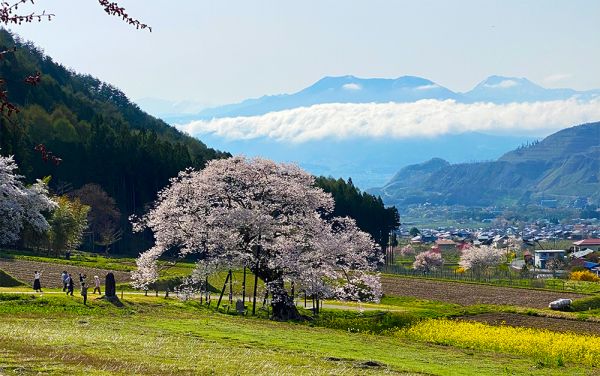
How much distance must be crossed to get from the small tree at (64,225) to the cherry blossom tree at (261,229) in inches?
1438

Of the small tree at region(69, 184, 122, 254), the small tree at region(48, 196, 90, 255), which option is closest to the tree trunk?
the small tree at region(48, 196, 90, 255)

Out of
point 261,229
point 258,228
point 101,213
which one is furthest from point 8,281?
point 101,213

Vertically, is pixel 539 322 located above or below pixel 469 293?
below

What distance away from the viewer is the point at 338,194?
148250 mm

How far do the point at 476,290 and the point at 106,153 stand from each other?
63.9 meters

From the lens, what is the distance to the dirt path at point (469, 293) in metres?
76.4

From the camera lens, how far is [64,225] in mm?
87438

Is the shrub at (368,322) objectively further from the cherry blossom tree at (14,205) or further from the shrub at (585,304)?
the cherry blossom tree at (14,205)

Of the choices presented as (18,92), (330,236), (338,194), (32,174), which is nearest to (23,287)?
(330,236)

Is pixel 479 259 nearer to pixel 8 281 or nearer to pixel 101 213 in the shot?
pixel 101 213

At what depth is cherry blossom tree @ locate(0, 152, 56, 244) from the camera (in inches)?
2685

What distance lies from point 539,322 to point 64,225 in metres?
55.4

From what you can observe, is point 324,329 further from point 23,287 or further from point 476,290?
point 476,290

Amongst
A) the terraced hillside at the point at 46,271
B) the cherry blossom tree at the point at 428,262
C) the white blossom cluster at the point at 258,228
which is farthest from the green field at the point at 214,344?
the cherry blossom tree at the point at 428,262
